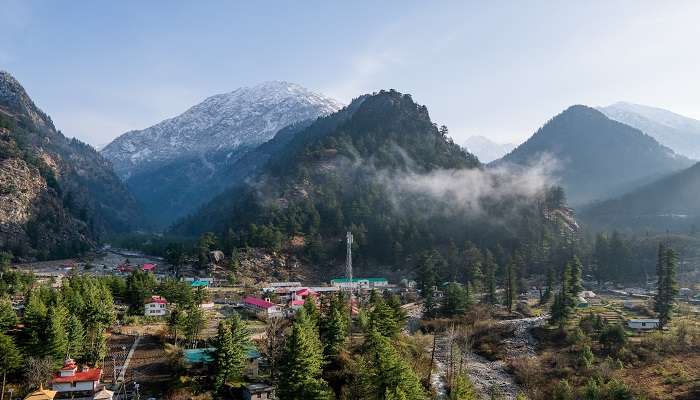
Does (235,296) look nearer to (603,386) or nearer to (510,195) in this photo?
(603,386)

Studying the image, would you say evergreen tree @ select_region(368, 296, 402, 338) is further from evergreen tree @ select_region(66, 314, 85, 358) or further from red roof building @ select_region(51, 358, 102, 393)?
evergreen tree @ select_region(66, 314, 85, 358)

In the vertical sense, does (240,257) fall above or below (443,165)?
below

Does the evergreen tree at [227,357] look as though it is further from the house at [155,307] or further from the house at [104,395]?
the house at [155,307]

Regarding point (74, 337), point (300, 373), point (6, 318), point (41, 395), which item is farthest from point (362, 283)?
point (41, 395)

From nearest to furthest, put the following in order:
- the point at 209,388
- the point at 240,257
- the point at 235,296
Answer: the point at 209,388
the point at 235,296
the point at 240,257

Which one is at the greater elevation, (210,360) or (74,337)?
(74,337)

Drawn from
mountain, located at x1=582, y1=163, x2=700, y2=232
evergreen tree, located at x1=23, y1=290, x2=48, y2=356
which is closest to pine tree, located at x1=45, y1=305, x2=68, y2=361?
evergreen tree, located at x1=23, y1=290, x2=48, y2=356

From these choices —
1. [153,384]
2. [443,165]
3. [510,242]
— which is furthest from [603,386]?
[443,165]

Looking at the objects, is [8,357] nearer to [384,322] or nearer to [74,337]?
[74,337]
